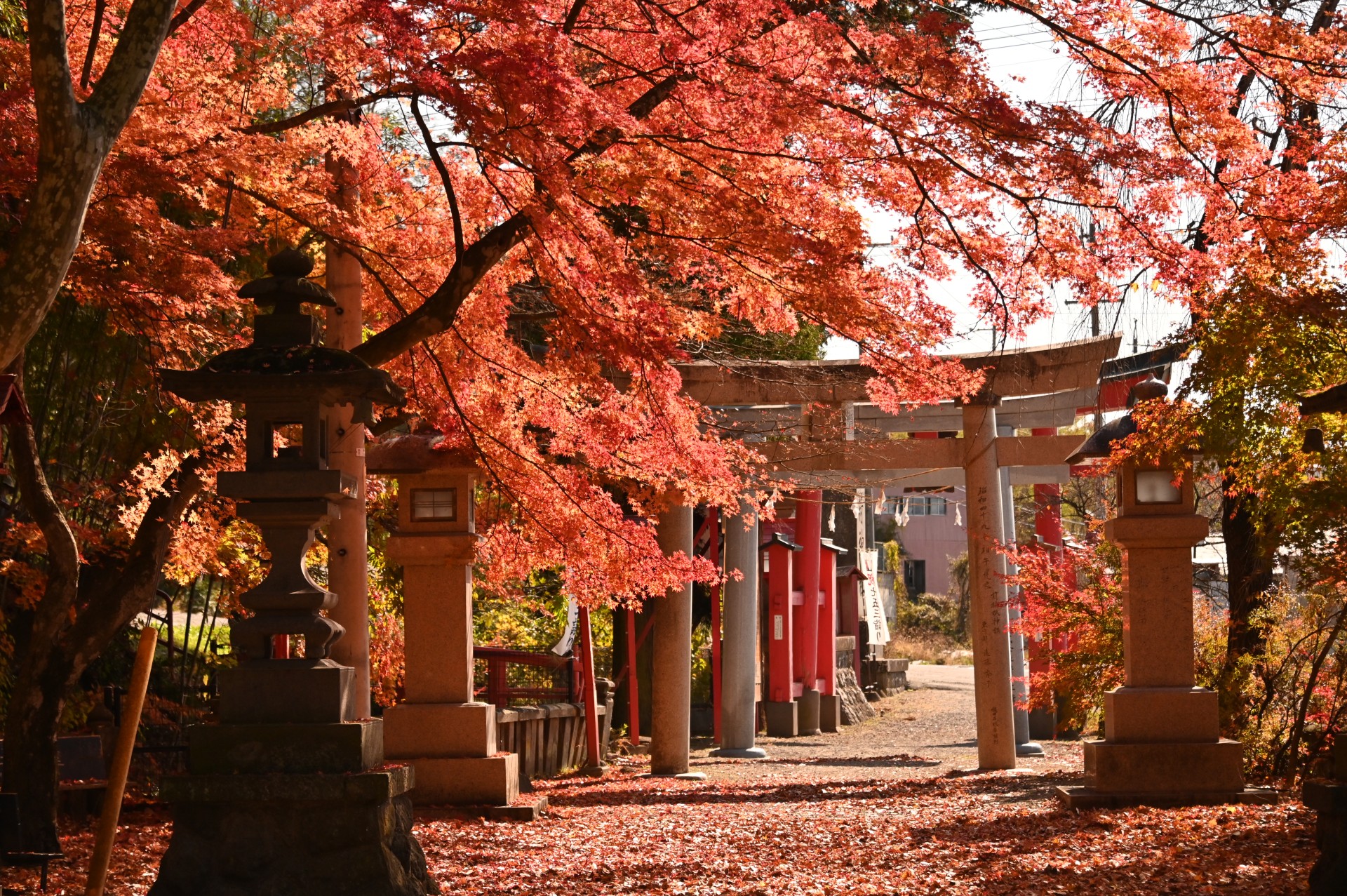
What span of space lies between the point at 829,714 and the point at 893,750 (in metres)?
3.89

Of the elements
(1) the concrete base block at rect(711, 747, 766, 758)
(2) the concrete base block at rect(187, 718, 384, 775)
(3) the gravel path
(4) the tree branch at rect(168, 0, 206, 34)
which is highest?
(4) the tree branch at rect(168, 0, 206, 34)

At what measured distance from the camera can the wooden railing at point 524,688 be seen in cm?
1391

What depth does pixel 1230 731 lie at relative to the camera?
31.8 feet

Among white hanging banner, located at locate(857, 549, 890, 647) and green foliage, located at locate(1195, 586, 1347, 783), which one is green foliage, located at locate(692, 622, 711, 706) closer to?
white hanging banner, located at locate(857, 549, 890, 647)

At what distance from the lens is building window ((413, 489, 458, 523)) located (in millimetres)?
9719

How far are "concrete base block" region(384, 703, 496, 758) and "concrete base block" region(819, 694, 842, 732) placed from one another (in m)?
12.2

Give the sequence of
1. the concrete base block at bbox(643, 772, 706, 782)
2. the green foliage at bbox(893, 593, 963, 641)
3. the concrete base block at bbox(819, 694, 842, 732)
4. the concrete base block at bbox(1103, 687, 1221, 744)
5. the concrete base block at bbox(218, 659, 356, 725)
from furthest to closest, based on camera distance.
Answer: the green foliage at bbox(893, 593, 963, 641), the concrete base block at bbox(819, 694, 842, 732), the concrete base block at bbox(643, 772, 706, 782), the concrete base block at bbox(1103, 687, 1221, 744), the concrete base block at bbox(218, 659, 356, 725)

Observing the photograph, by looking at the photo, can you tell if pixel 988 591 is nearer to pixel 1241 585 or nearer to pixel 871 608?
pixel 1241 585

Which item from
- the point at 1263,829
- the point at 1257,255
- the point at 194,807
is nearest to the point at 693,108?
the point at 1257,255

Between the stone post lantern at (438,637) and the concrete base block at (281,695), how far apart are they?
382 cm

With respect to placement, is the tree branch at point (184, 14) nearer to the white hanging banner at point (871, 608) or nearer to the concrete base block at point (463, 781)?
the concrete base block at point (463, 781)

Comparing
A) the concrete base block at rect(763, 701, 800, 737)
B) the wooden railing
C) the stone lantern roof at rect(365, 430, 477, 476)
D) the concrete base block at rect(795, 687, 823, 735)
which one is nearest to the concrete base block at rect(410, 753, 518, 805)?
the stone lantern roof at rect(365, 430, 477, 476)

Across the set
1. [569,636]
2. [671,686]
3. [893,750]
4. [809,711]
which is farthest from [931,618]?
[671,686]

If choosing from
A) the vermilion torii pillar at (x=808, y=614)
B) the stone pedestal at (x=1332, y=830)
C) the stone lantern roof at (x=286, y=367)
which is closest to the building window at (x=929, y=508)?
the vermilion torii pillar at (x=808, y=614)
